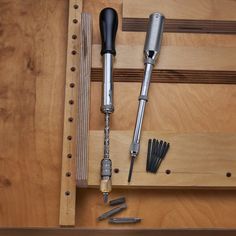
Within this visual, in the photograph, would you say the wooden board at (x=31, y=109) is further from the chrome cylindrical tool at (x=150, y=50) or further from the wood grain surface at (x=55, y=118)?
the chrome cylindrical tool at (x=150, y=50)

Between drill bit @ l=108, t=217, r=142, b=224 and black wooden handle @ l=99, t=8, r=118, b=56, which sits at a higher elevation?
black wooden handle @ l=99, t=8, r=118, b=56

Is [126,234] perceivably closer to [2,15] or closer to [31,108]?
[31,108]

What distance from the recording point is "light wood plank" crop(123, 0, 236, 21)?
1.12 metres

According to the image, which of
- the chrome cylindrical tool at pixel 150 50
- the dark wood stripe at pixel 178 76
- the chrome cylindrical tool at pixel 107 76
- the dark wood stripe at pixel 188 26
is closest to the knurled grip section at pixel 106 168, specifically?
the chrome cylindrical tool at pixel 107 76

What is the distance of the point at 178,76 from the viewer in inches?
42.2

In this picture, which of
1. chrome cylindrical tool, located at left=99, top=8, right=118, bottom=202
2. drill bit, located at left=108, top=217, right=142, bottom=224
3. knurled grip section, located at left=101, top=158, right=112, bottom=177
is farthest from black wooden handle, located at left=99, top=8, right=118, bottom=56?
drill bit, located at left=108, top=217, right=142, bottom=224

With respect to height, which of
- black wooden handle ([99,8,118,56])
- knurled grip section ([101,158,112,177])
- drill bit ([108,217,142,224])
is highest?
black wooden handle ([99,8,118,56])

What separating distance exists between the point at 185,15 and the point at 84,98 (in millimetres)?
336

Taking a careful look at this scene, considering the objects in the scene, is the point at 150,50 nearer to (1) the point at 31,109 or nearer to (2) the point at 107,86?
(2) the point at 107,86

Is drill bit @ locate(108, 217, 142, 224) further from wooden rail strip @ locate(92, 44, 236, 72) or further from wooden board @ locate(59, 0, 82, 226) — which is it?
wooden rail strip @ locate(92, 44, 236, 72)

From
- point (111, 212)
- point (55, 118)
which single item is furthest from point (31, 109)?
point (111, 212)

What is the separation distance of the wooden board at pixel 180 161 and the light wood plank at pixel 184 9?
310 mm

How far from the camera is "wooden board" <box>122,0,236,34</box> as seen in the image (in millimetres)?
1119

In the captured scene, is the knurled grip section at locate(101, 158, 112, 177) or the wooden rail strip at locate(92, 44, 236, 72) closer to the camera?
the knurled grip section at locate(101, 158, 112, 177)
